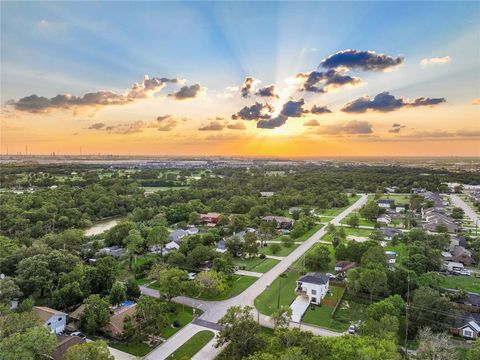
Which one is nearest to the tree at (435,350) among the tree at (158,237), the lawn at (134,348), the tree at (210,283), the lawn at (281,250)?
the tree at (210,283)

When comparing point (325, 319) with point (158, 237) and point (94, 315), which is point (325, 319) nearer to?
point (94, 315)

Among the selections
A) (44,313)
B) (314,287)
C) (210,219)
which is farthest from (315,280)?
(210,219)

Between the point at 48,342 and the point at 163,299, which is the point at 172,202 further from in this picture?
the point at 48,342

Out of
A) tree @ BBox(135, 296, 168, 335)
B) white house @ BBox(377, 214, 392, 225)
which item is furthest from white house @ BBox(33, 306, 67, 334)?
white house @ BBox(377, 214, 392, 225)

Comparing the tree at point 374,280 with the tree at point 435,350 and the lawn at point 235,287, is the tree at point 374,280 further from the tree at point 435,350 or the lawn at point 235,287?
the lawn at point 235,287

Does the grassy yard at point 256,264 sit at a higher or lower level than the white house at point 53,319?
lower

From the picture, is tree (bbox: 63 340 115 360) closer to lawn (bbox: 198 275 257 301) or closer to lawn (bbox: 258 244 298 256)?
lawn (bbox: 198 275 257 301)
